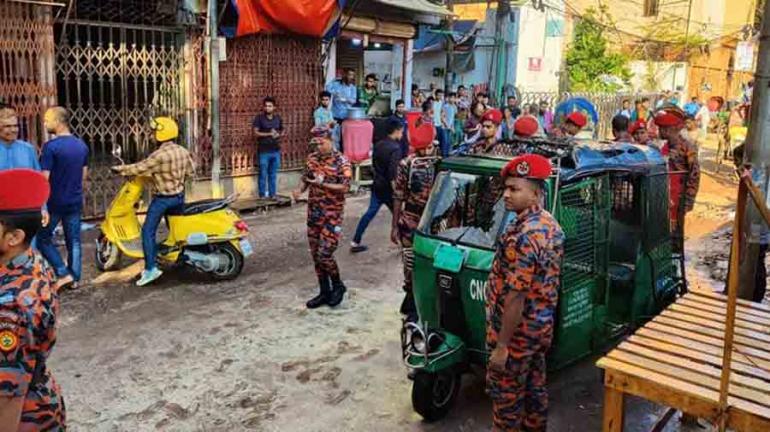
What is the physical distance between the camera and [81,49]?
869 cm

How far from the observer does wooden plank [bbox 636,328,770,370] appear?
320 cm

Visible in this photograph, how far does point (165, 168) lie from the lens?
6594mm

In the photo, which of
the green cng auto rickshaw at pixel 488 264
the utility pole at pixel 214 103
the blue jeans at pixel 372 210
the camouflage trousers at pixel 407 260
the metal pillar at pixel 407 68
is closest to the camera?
the green cng auto rickshaw at pixel 488 264

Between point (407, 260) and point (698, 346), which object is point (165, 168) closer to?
point (407, 260)

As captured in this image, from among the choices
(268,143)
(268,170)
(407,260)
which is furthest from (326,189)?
(268,170)

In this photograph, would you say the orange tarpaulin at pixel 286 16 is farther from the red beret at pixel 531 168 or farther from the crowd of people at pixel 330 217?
the red beret at pixel 531 168

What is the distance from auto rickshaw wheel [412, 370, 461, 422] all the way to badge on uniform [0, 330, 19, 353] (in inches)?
96.7

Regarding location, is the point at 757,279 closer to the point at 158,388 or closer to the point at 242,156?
the point at 158,388

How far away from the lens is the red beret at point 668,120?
22.7 feet

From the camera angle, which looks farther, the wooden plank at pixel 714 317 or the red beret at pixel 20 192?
the wooden plank at pixel 714 317

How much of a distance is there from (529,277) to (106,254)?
5.33 m

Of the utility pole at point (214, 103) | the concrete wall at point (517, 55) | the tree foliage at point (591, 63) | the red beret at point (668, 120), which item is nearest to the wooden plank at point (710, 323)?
the red beret at point (668, 120)

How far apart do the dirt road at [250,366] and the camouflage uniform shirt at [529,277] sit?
3.53 feet

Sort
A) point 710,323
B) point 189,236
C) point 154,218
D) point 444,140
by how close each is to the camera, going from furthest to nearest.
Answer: point 444,140 → point 189,236 → point 154,218 → point 710,323
